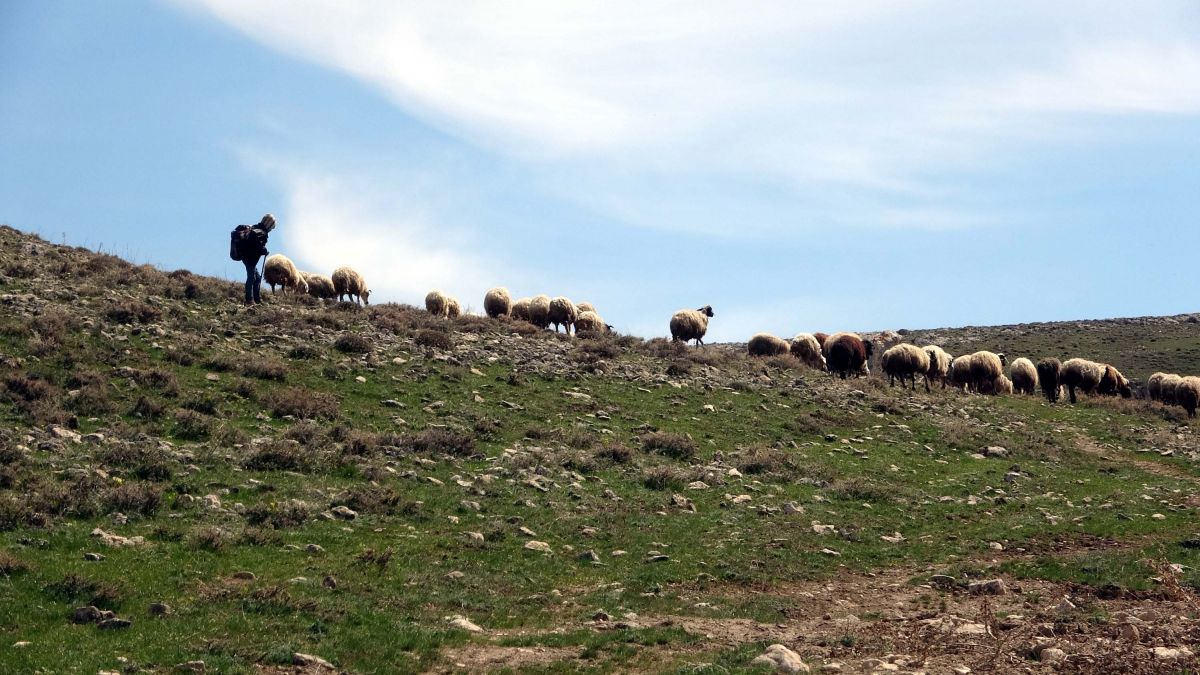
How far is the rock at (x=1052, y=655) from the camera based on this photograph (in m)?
10.6

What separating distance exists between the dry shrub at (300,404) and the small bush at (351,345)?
A: 4.62 meters

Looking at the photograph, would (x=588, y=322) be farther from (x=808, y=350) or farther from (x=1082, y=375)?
(x=1082, y=375)

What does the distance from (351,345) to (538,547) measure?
42.5 feet

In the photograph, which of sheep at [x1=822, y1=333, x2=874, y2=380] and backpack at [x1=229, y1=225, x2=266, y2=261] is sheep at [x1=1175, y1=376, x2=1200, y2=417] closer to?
sheep at [x1=822, y1=333, x2=874, y2=380]

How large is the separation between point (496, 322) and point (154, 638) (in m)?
24.8

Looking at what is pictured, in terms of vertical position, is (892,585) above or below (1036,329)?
below

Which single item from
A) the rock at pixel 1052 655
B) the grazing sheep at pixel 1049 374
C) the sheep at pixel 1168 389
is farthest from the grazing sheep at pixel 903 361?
the rock at pixel 1052 655

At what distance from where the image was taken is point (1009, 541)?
669 inches

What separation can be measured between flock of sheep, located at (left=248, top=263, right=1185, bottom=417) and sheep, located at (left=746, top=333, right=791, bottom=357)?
0.04m

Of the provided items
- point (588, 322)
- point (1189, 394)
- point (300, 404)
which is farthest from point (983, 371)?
point (300, 404)

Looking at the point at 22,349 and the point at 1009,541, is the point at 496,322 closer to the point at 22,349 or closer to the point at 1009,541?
the point at 22,349

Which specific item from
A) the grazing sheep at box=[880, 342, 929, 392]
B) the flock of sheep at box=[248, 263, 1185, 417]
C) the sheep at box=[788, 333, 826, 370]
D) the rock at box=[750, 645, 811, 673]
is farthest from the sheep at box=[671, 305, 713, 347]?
the rock at box=[750, 645, 811, 673]

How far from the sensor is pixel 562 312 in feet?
138

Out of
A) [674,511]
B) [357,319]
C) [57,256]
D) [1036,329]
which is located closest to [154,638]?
[674,511]
